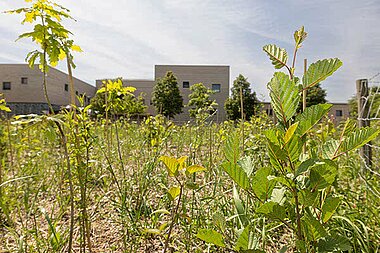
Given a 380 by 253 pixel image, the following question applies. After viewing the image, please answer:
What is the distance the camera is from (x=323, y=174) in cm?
59

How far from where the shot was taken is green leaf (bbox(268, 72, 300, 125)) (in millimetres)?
591

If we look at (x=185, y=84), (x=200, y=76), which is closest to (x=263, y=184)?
(x=200, y=76)

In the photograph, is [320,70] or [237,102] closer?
[320,70]

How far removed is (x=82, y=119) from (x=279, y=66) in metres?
0.98

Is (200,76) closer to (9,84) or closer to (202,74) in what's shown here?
(202,74)

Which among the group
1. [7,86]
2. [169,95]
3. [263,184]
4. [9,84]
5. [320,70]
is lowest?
[263,184]

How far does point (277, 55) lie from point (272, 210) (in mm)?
343

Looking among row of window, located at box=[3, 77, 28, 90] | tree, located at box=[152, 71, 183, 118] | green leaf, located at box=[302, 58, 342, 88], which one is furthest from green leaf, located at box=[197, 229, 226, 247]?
row of window, located at box=[3, 77, 28, 90]

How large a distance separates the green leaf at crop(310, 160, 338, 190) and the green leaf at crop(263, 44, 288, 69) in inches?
9.4

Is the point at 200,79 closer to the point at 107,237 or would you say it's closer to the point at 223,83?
the point at 223,83

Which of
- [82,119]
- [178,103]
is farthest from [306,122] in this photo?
[178,103]

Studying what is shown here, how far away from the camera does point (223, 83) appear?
3756 cm

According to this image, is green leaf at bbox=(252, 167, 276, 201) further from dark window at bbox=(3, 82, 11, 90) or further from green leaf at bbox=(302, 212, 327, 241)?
dark window at bbox=(3, 82, 11, 90)

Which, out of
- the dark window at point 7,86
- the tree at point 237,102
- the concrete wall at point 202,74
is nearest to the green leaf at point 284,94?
the tree at point 237,102
